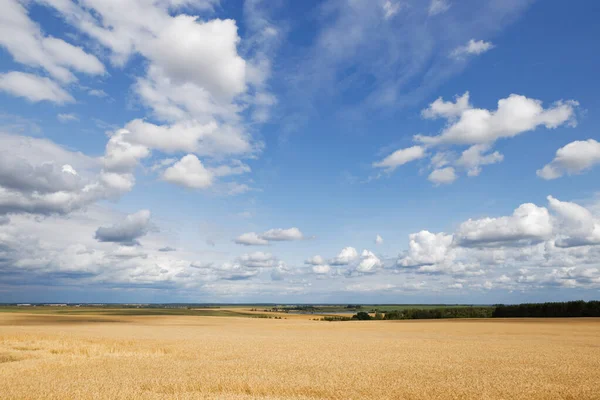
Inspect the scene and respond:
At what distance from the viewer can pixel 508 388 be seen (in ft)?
61.3

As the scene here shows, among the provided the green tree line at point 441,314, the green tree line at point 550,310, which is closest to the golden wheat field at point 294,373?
the green tree line at point 550,310

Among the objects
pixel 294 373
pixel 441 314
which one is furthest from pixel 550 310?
pixel 294 373

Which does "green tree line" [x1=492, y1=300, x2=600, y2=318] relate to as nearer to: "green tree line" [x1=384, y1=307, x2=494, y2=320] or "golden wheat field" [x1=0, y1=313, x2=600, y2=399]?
"green tree line" [x1=384, y1=307, x2=494, y2=320]

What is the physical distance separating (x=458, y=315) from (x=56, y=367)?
118948 millimetres

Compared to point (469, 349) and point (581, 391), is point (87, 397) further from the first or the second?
point (469, 349)

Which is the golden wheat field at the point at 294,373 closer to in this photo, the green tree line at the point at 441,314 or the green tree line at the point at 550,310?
the green tree line at the point at 550,310

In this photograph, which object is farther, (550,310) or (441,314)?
(441,314)

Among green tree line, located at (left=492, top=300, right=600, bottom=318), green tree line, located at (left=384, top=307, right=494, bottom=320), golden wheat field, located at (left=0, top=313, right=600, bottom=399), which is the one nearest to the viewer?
golden wheat field, located at (left=0, top=313, right=600, bottom=399)

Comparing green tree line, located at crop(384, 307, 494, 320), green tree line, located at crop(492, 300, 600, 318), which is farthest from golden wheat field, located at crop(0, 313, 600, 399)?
green tree line, located at crop(384, 307, 494, 320)

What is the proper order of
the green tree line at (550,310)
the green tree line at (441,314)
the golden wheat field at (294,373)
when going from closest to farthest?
the golden wheat field at (294,373), the green tree line at (550,310), the green tree line at (441,314)

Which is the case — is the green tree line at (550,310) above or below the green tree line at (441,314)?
above

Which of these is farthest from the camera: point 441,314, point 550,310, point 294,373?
point 441,314

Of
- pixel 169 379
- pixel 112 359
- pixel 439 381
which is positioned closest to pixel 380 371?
pixel 439 381

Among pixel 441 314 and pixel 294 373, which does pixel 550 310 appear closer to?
pixel 441 314
